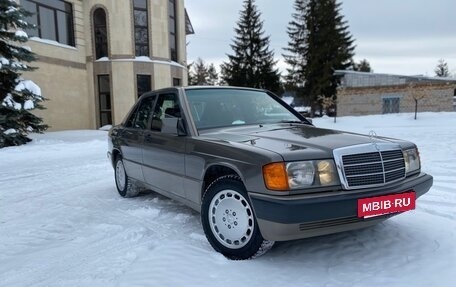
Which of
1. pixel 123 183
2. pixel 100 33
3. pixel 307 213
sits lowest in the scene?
pixel 123 183

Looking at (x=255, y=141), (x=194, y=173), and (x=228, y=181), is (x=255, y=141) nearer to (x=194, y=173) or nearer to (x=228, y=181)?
(x=228, y=181)

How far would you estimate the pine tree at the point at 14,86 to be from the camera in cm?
1317

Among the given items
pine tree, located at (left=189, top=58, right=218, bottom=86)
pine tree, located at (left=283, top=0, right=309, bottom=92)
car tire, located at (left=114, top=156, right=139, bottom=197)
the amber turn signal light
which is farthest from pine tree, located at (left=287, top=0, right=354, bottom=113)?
the amber turn signal light

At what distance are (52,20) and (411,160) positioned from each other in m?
22.2

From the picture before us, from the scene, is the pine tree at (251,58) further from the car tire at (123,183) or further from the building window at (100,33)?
the car tire at (123,183)

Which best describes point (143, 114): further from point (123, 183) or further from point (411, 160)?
point (411, 160)

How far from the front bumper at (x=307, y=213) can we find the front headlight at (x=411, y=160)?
0.71 m

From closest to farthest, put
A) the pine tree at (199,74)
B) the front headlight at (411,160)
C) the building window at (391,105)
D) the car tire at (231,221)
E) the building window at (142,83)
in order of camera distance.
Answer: the car tire at (231,221)
the front headlight at (411,160)
the building window at (142,83)
the building window at (391,105)
the pine tree at (199,74)

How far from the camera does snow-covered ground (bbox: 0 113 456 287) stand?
10.0 feet

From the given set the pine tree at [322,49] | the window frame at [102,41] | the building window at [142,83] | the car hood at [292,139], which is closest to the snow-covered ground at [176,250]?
the car hood at [292,139]

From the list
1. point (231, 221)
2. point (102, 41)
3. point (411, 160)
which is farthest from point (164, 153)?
point (102, 41)

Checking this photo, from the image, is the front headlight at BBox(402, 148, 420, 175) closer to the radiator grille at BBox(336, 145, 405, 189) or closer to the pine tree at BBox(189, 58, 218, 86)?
the radiator grille at BBox(336, 145, 405, 189)

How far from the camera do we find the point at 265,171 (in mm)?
3023

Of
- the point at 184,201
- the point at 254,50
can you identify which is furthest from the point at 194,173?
the point at 254,50
